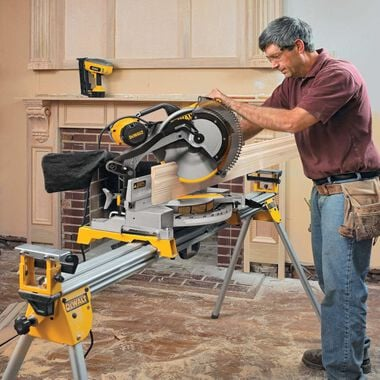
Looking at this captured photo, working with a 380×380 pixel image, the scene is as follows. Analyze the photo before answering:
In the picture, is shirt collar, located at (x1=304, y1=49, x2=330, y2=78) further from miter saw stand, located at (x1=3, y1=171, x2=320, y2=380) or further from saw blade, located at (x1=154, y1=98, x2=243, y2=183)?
miter saw stand, located at (x1=3, y1=171, x2=320, y2=380)

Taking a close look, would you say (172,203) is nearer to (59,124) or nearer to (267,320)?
(267,320)

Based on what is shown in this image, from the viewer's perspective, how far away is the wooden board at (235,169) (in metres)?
2.10

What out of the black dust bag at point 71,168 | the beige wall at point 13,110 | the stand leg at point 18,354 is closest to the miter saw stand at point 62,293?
the stand leg at point 18,354

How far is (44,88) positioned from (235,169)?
2664mm

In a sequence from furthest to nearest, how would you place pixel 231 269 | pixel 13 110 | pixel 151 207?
pixel 13 110 → pixel 231 269 → pixel 151 207

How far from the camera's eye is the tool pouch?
88.5 inches

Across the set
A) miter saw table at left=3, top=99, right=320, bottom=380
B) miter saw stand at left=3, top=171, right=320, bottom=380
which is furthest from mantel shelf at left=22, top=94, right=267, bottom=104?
miter saw stand at left=3, top=171, right=320, bottom=380

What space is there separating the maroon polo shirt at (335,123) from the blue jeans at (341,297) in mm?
146

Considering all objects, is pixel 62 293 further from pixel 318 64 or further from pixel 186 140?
pixel 318 64

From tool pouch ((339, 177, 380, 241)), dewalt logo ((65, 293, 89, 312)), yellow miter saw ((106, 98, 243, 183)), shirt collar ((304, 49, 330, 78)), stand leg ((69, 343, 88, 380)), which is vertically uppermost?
shirt collar ((304, 49, 330, 78))

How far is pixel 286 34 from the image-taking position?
228cm

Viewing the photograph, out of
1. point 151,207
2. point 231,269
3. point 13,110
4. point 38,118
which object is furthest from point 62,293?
point 13,110

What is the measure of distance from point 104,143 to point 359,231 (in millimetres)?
2777

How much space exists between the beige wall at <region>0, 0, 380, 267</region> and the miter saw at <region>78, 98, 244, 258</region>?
1.95 meters
